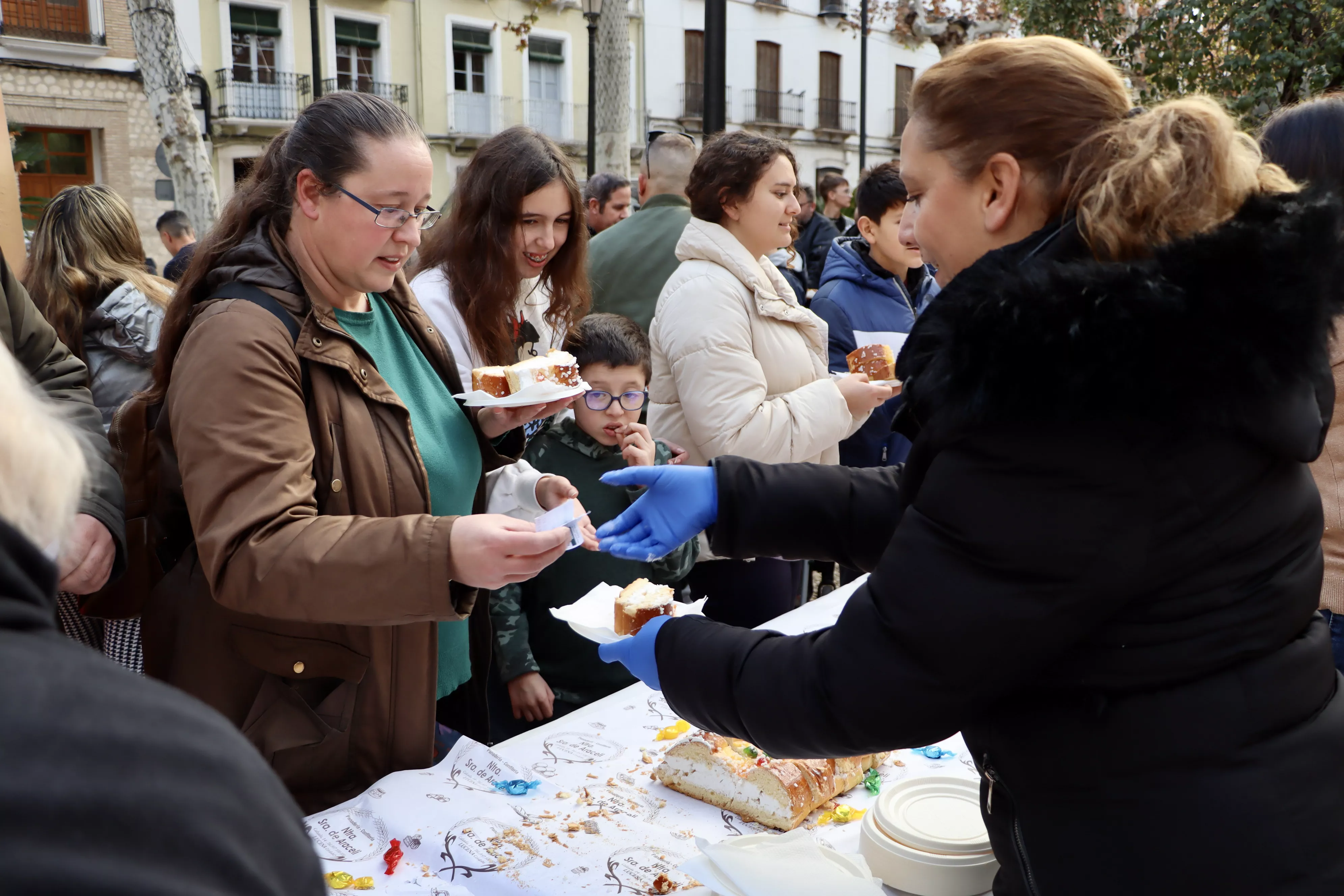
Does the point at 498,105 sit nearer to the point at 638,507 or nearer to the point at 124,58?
the point at 124,58

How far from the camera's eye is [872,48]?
101ft

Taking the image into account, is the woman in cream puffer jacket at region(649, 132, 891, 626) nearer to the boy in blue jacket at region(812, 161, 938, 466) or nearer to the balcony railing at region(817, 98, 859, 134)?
the boy in blue jacket at region(812, 161, 938, 466)

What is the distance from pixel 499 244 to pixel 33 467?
226 centimetres

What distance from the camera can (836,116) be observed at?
1196 inches

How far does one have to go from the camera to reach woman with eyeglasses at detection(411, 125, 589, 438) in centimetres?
290

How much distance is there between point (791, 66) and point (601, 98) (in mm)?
19805

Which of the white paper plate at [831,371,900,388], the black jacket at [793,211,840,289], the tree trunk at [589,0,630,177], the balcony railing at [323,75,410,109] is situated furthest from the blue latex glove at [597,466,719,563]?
the balcony railing at [323,75,410,109]

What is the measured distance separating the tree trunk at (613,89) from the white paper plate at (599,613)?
9711mm

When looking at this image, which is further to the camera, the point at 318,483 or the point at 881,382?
the point at 881,382

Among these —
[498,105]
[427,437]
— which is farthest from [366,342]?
[498,105]

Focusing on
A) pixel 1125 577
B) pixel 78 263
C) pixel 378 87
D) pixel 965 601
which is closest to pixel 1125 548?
pixel 1125 577

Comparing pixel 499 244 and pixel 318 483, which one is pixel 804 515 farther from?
pixel 499 244

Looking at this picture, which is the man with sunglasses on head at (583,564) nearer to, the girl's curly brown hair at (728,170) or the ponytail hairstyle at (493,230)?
the ponytail hairstyle at (493,230)

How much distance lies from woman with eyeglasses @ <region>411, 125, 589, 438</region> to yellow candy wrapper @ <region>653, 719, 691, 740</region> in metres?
1.18
